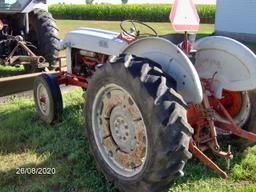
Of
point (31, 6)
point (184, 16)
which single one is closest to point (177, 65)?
point (184, 16)

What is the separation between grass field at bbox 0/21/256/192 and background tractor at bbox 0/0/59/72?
2.30 meters

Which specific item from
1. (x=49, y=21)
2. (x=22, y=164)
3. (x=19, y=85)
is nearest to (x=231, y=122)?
(x=22, y=164)

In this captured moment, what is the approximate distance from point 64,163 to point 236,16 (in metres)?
14.2

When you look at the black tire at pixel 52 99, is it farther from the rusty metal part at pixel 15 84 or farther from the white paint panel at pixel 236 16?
the white paint panel at pixel 236 16

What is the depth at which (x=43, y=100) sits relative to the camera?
517 cm

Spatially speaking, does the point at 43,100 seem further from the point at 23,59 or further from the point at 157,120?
the point at 157,120

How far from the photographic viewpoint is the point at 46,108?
5.13 m

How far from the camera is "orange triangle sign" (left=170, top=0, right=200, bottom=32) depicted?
3574mm

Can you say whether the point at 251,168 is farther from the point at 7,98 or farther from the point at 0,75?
the point at 0,75

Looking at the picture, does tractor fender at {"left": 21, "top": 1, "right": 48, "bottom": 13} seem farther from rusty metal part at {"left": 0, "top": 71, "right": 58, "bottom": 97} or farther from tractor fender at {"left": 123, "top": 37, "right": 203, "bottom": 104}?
tractor fender at {"left": 123, "top": 37, "right": 203, "bottom": 104}

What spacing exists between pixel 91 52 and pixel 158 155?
2463mm

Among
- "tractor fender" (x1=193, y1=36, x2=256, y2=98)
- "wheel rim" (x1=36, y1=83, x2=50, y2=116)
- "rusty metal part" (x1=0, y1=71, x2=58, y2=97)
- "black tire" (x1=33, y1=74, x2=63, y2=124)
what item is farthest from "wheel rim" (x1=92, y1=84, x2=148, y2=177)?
"rusty metal part" (x1=0, y1=71, x2=58, y2=97)

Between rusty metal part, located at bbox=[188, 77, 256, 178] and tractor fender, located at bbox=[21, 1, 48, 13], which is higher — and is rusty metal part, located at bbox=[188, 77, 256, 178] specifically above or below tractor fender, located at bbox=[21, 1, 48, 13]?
below

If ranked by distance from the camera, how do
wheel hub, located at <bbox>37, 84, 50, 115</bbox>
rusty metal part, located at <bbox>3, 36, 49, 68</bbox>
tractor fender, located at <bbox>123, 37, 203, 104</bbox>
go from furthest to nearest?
rusty metal part, located at <bbox>3, 36, 49, 68</bbox> → wheel hub, located at <bbox>37, 84, 50, 115</bbox> → tractor fender, located at <bbox>123, 37, 203, 104</bbox>
